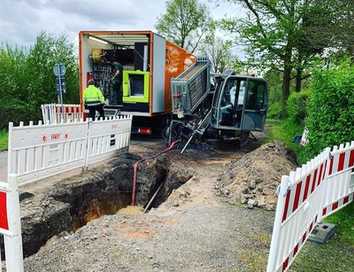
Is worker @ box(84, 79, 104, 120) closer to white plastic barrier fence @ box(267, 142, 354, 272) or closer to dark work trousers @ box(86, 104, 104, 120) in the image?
dark work trousers @ box(86, 104, 104, 120)

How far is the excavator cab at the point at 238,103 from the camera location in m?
11.5

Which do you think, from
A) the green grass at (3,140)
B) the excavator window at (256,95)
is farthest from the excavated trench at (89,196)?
the green grass at (3,140)

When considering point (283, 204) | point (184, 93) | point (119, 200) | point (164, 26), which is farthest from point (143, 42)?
point (164, 26)

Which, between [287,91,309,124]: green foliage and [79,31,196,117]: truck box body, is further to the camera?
[287,91,309,124]: green foliage

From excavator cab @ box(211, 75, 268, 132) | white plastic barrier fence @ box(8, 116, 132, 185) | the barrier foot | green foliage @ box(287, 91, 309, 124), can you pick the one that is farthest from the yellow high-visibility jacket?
green foliage @ box(287, 91, 309, 124)

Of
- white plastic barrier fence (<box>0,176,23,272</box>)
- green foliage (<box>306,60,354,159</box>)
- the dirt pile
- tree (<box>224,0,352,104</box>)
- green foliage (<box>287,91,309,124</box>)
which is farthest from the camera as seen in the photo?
tree (<box>224,0,352,104</box>)

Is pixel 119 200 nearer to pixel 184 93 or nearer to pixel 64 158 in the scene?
pixel 64 158

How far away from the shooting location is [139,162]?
31.5 ft

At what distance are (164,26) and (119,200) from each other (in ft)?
108

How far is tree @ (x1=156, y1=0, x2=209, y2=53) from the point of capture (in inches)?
1492

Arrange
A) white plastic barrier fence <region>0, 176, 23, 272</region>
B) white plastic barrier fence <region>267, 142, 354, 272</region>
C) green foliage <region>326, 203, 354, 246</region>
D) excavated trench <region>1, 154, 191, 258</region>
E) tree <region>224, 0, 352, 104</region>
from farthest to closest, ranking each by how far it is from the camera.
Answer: tree <region>224, 0, 352, 104</region>, excavated trench <region>1, 154, 191, 258</region>, green foliage <region>326, 203, 354, 246</region>, white plastic barrier fence <region>267, 142, 354, 272</region>, white plastic barrier fence <region>0, 176, 23, 272</region>

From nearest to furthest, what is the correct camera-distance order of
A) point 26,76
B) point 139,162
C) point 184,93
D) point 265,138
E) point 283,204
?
point 283,204, point 139,162, point 184,93, point 265,138, point 26,76

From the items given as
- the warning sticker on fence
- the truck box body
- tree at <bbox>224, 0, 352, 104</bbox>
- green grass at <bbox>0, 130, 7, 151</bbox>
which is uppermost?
tree at <bbox>224, 0, 352, 104</bbox>

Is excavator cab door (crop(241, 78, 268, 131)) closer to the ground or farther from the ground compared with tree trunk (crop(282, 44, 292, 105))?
closer to the ground
